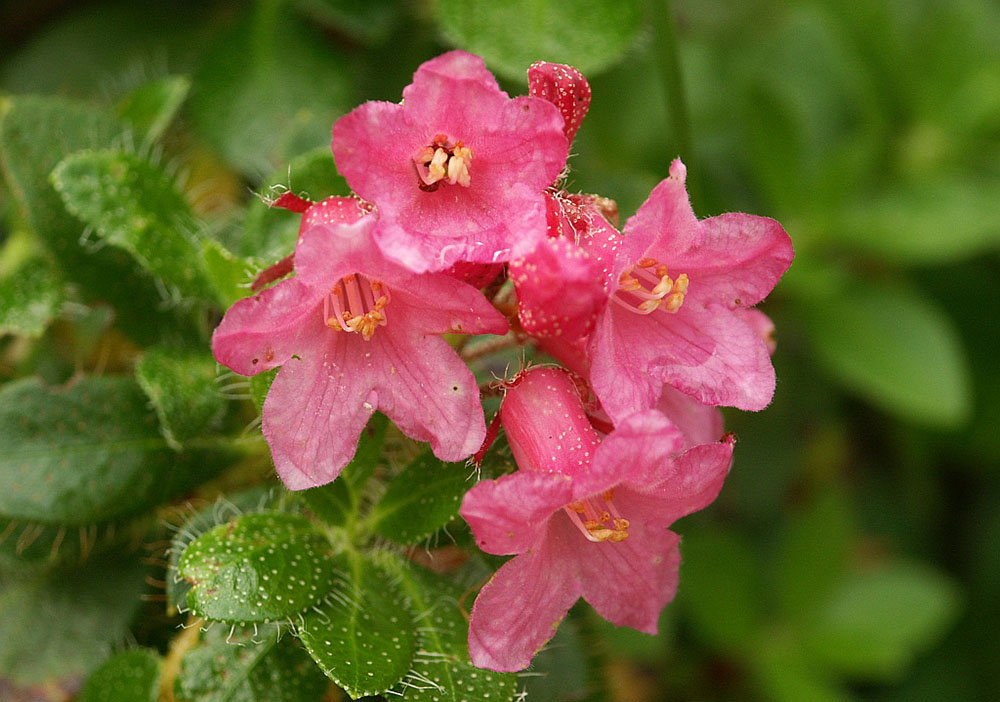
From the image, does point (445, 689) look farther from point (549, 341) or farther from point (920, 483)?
point (920, 483)

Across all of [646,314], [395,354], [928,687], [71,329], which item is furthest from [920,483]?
[71,329]

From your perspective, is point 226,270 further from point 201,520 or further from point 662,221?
point 662,221

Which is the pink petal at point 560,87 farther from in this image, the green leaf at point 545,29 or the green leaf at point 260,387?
the green leaf at point 260,387

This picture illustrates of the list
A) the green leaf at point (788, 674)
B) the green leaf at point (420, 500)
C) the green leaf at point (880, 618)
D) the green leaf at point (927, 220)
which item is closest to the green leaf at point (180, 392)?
the green leaf at point (420, 500)

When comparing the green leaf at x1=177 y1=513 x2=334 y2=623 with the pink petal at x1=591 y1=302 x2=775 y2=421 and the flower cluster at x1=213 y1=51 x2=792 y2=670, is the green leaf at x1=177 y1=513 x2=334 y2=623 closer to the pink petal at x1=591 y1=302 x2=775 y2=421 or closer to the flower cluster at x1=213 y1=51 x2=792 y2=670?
the flower cluster at x1=213 y1=51 x2=792 y2=670

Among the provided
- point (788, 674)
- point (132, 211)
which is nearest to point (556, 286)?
point (132, 211)

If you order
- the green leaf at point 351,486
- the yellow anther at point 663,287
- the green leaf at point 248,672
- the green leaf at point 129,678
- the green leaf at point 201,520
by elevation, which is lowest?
the green leaf at point 129,678
